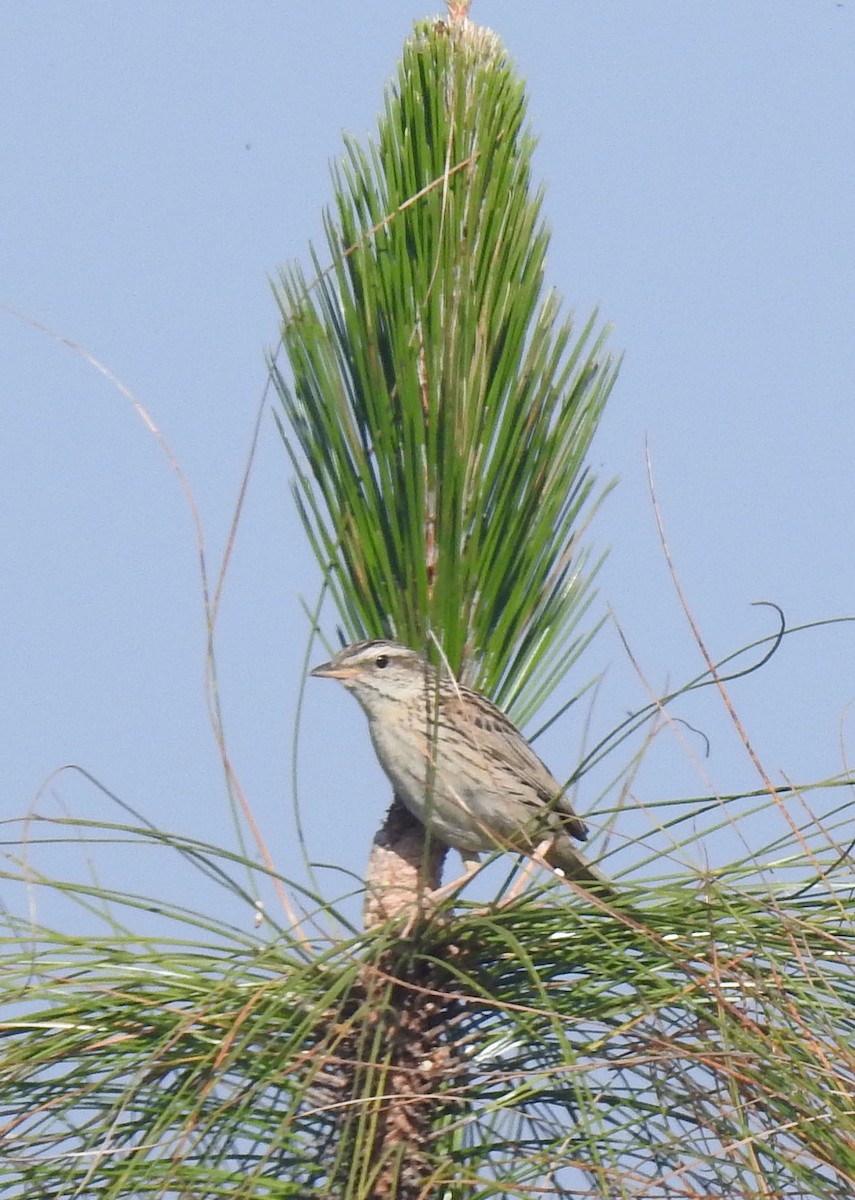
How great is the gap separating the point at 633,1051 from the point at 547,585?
1.18 metres

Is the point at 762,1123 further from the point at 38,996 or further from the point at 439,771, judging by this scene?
the point at 439,771

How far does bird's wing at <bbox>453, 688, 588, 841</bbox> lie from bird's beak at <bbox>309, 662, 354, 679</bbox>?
1.14 feet

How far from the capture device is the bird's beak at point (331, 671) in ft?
14.5

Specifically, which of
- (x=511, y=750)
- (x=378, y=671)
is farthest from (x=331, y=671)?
(x=511, y=750)

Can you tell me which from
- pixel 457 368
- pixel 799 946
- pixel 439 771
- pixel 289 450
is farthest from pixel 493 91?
pixel 799 946

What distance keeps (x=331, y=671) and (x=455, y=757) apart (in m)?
0.53

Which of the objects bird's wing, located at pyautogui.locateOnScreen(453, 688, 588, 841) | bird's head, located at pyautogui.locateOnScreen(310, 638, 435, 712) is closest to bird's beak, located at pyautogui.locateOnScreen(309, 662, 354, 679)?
bird's head, located at pyautogui.locateOnScreen(310, 638, 435, 712)

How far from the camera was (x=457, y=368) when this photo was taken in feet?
12.8

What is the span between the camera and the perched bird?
13.2 ft

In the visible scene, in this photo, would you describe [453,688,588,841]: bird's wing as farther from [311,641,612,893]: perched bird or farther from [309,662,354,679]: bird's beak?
[309,662,354,679]: bird's beak

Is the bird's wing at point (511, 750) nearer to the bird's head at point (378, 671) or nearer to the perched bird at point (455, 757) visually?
the perched bird at point (455, 757)

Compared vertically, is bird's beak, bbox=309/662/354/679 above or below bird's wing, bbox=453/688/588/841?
above

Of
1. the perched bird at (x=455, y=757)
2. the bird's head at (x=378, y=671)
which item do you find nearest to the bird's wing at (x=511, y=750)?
the perched bird at (x=455, y=757)

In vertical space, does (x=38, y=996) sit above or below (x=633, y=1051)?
above
